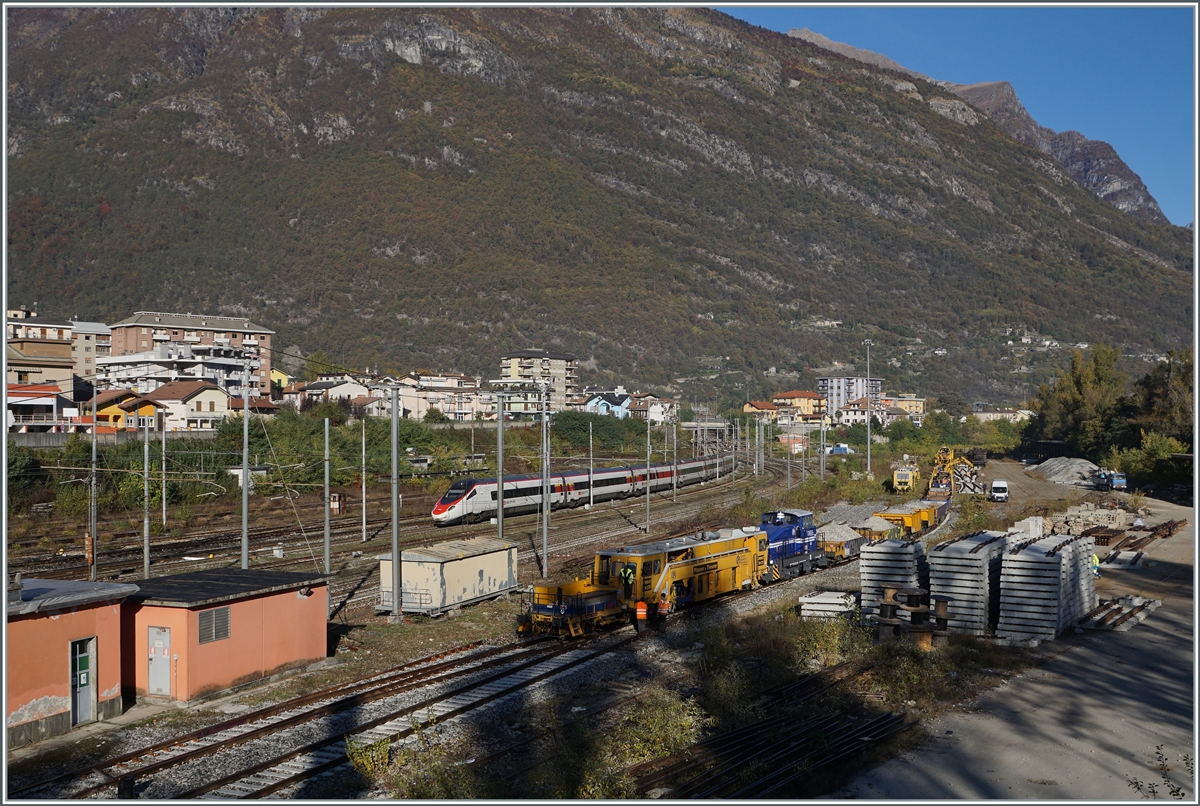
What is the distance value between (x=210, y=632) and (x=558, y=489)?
38.1 metres

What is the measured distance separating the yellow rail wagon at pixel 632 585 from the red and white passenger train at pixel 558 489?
19.4m

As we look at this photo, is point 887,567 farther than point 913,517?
No

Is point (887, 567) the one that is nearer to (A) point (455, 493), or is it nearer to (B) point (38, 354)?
(A) point (455, 493)

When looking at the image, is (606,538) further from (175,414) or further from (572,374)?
(572,374)

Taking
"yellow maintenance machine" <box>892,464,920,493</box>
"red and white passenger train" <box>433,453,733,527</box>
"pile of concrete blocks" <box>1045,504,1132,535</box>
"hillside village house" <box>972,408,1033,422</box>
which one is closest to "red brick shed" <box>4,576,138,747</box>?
"red and white passenger train" <box>433,453,733,527</box>

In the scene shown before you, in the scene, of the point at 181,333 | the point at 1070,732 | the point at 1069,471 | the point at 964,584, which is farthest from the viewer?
the point at 181,333

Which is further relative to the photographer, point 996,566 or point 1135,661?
point 996,566

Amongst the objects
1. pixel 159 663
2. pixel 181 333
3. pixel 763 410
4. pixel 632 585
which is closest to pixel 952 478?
pixel 632 585

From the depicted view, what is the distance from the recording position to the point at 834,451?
121 meters

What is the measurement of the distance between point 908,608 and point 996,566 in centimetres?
463

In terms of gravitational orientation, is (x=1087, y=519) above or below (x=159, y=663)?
below

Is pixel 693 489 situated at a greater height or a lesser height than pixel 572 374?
lesser

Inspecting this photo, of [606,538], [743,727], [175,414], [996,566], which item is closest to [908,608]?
[996,566]

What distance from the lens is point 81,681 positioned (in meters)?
18.0
